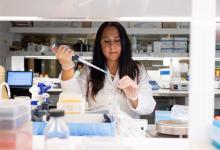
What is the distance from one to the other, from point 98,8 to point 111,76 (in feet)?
2.66

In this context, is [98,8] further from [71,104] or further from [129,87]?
[129,87]

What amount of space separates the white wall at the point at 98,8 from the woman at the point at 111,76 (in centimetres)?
62

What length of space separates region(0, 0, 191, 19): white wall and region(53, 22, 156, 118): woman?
0.62 m

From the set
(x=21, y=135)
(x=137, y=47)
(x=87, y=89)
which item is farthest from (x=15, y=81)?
(x=21, y=135)

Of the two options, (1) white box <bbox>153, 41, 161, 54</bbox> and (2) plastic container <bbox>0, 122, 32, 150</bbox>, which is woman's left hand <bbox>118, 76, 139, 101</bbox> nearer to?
(2) plastic container <bbox>0, 122, 32, 150</bbox>

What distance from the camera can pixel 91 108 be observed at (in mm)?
1689

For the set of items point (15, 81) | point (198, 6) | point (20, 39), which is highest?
point (20, 39)

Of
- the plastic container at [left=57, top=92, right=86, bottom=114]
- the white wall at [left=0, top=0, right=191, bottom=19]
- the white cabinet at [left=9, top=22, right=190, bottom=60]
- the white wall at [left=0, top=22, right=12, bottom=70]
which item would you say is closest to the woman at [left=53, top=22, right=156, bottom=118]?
the plastic container at [left=57, top=92, right=86, bottom=114]

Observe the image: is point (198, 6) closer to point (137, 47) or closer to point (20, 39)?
point (137, 47)

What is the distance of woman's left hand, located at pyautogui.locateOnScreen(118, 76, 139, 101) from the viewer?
1402 mm

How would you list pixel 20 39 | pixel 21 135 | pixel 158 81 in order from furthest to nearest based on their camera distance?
pixel 20 39, pixel 158 81, pixel 21 135

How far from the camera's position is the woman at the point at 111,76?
5.53ft

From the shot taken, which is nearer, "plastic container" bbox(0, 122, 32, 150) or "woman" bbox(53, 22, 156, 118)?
"plastic container" bbox(0, 122, 32, 150)

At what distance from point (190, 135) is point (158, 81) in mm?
4150
